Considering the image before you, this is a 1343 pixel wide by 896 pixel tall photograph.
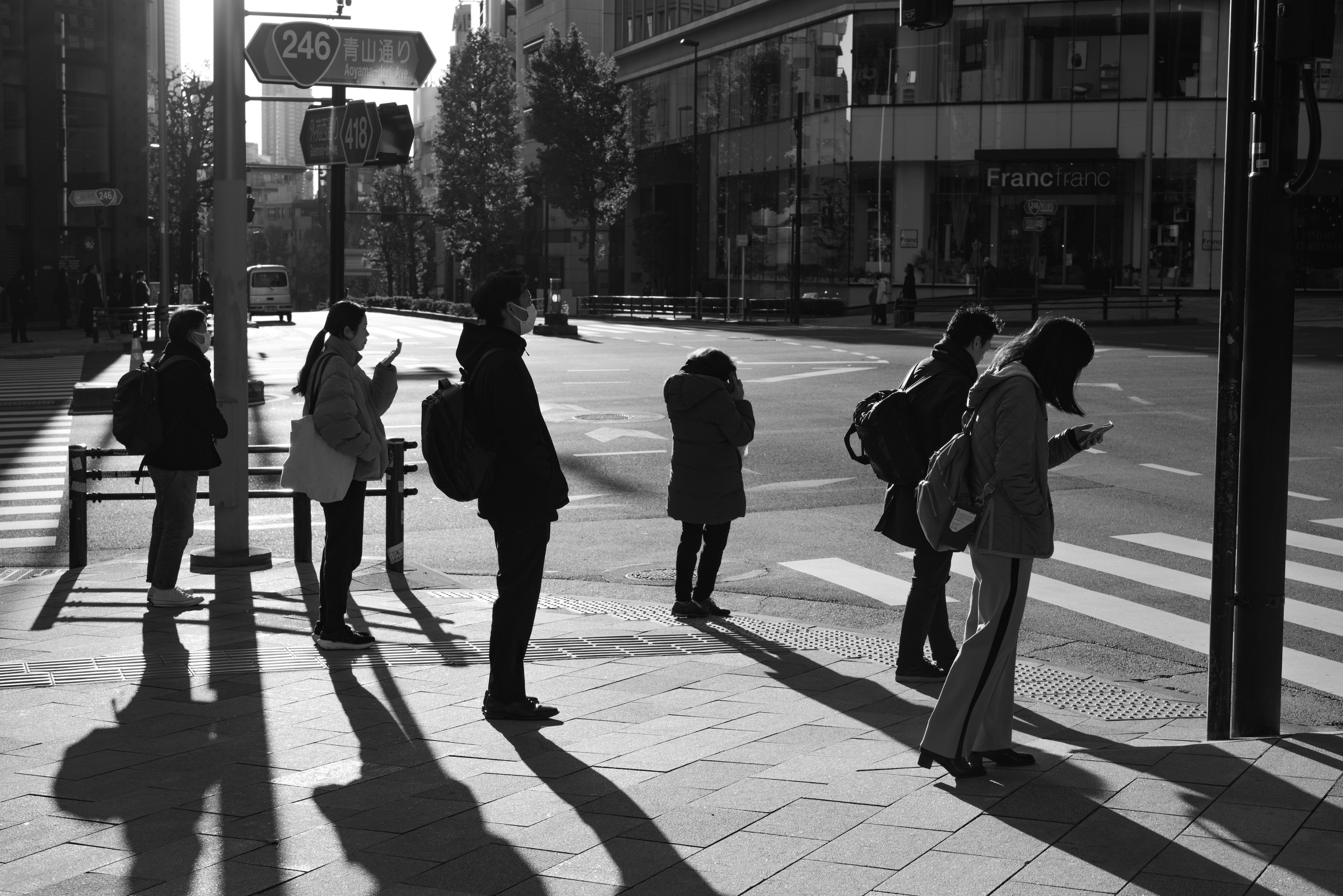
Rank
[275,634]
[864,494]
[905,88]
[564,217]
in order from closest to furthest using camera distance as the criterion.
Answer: [275,634] < [864,494] < [905,88] < [564,217]

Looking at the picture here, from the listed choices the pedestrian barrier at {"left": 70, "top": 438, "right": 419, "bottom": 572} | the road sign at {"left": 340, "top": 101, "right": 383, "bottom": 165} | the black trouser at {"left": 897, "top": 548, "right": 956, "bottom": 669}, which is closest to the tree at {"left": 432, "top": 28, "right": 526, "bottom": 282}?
the road sign at {"left": 340, "top": 101, "right": 383, "bottom": 165}

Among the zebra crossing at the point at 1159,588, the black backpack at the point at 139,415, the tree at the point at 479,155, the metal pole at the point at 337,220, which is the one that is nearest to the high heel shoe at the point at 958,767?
the zebra crossing at the point at 1159,588

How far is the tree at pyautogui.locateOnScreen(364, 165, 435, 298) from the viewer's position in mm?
89938

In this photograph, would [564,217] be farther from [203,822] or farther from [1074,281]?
[203,822]

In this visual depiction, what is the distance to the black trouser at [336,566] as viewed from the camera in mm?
7422

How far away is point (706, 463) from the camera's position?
860 centimetres

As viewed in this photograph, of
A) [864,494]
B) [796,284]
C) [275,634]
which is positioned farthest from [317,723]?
[796,284]

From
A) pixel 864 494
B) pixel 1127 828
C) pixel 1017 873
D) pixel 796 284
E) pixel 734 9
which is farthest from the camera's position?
pixel 734 9

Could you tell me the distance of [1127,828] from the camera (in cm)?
443

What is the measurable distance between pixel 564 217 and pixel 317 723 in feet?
280

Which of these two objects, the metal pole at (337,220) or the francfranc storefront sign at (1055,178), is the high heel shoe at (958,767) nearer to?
the metal pole at (337,220)

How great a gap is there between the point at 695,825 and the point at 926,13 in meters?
8.32

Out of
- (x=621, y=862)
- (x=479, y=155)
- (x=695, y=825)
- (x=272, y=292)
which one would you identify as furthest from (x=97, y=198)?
(x=479, y=155)

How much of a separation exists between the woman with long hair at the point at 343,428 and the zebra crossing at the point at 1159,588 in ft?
10.4
